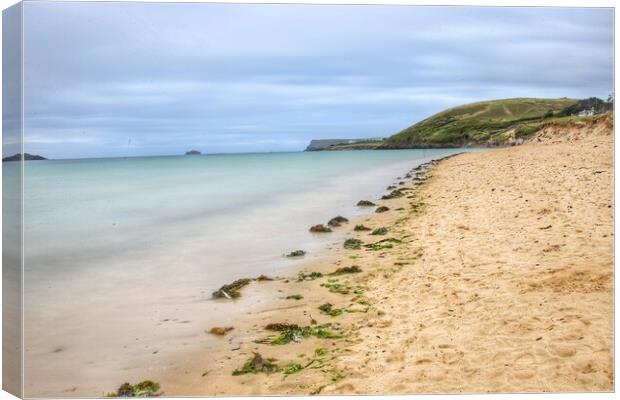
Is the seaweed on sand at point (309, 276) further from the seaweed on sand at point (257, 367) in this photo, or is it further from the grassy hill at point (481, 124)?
the seaweed on sand at point (257, 367)

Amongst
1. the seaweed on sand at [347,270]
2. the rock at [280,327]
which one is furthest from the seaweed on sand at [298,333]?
the seaweed on sand at [347,270]

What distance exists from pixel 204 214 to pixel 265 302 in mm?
7115

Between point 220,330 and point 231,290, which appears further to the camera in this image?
point 231,290

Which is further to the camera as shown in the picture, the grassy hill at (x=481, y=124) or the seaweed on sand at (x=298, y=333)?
the grassy hill at (x=481, y=124)

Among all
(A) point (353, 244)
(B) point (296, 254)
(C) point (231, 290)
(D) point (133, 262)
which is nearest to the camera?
(C) point (231, 290)

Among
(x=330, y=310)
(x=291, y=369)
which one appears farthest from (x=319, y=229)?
(x=291, y=369)

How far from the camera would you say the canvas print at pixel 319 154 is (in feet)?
17.5

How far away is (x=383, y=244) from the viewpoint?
373 inches

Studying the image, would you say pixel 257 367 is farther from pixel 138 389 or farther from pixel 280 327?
pixel 138 389

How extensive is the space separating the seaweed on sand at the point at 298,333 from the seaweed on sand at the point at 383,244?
3.39 m

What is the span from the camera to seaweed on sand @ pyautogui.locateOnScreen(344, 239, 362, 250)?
952 centimetres

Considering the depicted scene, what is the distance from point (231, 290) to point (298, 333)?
5.64 feet

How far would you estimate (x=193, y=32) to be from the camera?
6012 mm

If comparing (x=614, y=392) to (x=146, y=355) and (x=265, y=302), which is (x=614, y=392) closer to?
(x=265, y=302)
